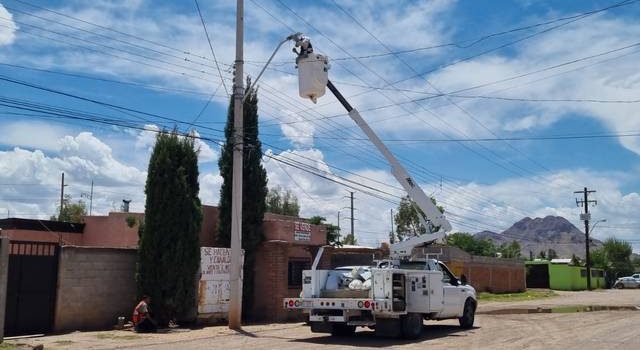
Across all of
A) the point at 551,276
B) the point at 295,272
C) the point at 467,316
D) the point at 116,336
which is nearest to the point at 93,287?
the point at 116,336

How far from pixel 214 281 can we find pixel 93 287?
13.1ft

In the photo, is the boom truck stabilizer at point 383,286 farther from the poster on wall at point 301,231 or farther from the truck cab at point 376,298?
the poster on wall at point 301,231

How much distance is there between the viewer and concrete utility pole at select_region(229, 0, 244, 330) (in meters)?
19.4

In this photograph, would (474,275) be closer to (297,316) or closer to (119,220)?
(297,316)

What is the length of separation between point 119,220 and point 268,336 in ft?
35.6

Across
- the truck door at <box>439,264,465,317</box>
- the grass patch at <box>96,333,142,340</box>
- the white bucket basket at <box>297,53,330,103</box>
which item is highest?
the white bucket basket at <box>297,53,330,103</box>

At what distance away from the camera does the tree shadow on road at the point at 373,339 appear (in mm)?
15602

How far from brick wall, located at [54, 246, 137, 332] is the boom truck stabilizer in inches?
210

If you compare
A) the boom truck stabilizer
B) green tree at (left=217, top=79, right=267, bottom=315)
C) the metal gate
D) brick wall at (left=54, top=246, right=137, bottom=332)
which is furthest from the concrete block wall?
the metal gate

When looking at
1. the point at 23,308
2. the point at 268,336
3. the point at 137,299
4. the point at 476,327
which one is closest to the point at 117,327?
the point at 137,299

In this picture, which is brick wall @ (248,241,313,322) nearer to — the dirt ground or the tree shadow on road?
the dirt ground

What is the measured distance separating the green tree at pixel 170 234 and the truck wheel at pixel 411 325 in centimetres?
684

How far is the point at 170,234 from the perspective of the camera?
19.8 m

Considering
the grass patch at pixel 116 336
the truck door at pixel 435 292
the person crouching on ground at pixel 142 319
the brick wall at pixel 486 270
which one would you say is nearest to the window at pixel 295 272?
the person crouching on ground at pixel 142 319
